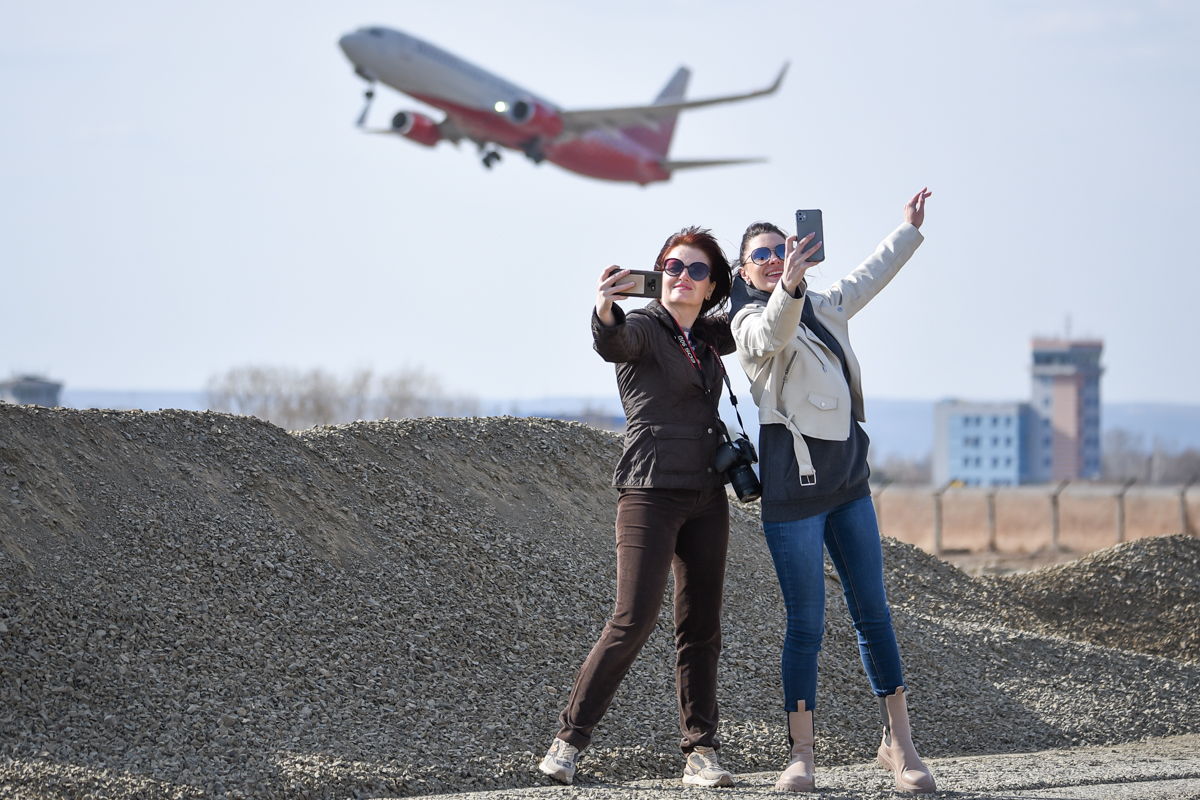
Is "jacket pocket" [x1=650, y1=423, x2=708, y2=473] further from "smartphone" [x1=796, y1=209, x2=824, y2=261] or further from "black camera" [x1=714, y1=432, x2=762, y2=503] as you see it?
"smartphone" [x1=796, y1=209, x2=824, y2=261]

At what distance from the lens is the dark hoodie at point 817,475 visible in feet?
13.0

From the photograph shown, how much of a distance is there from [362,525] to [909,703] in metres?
3.24

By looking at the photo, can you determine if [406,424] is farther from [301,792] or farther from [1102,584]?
[1102,584]

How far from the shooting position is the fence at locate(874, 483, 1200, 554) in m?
24.6

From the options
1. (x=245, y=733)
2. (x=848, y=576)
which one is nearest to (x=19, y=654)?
(x=245, y=733)

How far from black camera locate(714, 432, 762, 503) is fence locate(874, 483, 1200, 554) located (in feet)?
58.4

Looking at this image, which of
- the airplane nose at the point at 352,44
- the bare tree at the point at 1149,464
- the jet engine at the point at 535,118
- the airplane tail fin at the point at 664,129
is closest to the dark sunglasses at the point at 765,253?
the jet engine at the point at 535,118

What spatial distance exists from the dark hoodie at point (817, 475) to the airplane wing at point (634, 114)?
89.3 feet

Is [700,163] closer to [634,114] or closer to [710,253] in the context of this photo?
[634,114]

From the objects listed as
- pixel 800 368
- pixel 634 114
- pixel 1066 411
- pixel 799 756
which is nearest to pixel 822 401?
pixel 800 368

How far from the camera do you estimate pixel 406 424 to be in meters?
8.62

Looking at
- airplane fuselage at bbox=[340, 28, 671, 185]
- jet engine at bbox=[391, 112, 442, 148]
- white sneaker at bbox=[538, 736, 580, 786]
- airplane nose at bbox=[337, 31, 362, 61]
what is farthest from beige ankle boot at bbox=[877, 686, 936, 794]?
airplane nose at bbox=[337, 31, 362, 61]

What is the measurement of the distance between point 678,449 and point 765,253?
0.76 meters

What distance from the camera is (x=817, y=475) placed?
3975 mm
